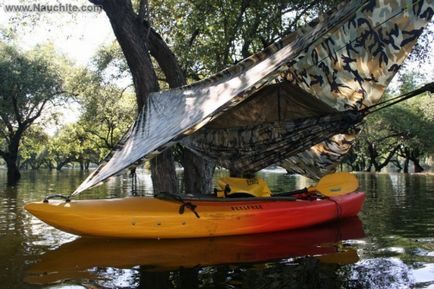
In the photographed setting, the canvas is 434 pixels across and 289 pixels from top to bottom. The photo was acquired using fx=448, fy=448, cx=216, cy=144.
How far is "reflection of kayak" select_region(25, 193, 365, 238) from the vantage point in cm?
780

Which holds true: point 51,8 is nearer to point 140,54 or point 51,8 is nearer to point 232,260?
point 140,54

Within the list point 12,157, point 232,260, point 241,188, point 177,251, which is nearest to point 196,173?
point 241,188

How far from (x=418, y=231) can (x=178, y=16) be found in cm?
922

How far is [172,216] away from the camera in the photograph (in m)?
8.06

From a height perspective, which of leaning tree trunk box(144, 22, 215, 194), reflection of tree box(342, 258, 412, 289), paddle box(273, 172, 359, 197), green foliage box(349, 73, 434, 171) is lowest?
reflection of tree box(342, 258, 412, 289)

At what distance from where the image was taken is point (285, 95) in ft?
31.7

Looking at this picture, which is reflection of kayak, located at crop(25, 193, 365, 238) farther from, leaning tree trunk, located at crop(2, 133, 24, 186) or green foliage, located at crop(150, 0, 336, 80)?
leaning tree trunk, located at crop(2, 133, 24, 186)

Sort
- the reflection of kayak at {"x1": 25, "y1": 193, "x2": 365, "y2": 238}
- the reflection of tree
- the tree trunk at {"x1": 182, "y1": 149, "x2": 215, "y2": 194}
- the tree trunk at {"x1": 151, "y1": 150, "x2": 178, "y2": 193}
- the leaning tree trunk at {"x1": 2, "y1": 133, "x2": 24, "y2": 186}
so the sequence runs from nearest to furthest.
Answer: the reflection of tree
the reflection of kayak at {"x1": 25, "y1": 193, "x2": 365, "y2": 238}
the tree trunk at {"x1": 151, "y1": 150, "x2": 178, "y2": 193}
the tree trunk at {"x1": 182, "y1": 149, "x2": 215, "y2": 194}
the leaning tree trunk at {"x1": 2, "y1": 133, "x2": 24, "y2": 186}

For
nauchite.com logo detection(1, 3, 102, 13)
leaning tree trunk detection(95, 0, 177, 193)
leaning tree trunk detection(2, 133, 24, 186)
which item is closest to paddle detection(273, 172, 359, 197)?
leaning tree trunk detection(95, 0, 177, 193)

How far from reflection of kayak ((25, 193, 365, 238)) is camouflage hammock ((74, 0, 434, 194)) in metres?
0.64

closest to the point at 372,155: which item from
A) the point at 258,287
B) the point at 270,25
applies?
the point at 270,25

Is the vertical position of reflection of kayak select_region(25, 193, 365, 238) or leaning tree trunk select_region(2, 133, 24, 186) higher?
leaning tree trunk select_region(2, 133, 24, 186)

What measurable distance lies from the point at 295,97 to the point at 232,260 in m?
4.14

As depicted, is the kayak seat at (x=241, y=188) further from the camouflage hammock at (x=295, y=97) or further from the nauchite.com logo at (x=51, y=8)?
the nauchite.com logo at (x=51, y=8)
